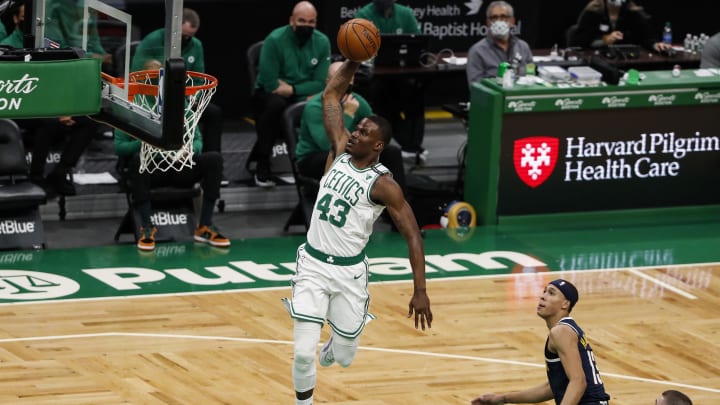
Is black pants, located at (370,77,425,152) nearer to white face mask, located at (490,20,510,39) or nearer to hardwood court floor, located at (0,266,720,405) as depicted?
white face mask, located at (490,20,510,39)

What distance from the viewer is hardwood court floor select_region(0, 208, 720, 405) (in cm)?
970

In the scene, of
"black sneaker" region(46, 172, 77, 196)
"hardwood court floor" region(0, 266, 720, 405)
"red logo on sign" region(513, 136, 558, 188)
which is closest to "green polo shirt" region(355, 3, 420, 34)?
"red logo on sign" region(513, 136, 558, 188)

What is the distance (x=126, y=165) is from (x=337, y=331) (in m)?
4.35

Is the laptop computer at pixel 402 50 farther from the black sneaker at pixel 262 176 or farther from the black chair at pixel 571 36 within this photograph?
the black chair at pixel 571 36

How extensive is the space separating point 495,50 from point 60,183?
433 centimetres

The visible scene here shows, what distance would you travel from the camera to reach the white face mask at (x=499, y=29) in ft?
47.4

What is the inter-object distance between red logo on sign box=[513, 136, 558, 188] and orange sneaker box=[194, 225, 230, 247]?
2.83 metres

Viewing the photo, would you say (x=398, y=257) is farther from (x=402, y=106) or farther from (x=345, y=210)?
(x=345, y=210)

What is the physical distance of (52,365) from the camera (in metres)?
9.88

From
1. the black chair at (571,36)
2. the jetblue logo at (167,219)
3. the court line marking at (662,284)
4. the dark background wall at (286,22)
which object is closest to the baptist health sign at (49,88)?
the jetblue logo at (167,219)

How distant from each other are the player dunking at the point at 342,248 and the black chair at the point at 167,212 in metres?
4.04

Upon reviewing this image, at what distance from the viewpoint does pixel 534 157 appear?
13.7 m

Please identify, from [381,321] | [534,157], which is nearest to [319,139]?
[534,157]

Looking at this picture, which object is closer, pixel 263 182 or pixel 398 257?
pixel 398 257
